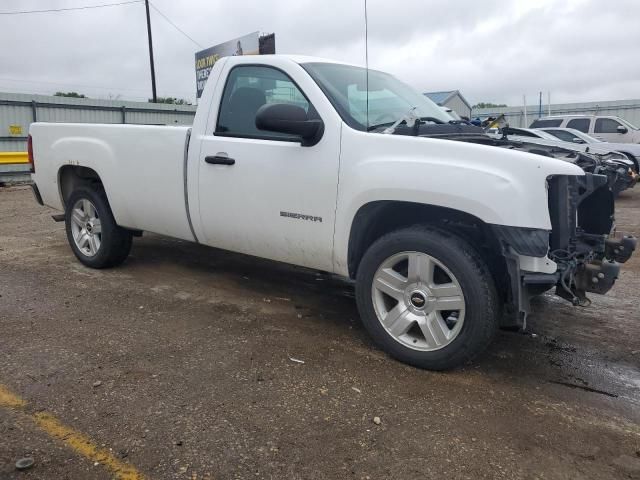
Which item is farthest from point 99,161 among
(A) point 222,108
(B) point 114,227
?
(A) point 222,108

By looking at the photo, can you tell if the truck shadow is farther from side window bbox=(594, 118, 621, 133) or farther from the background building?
the background building

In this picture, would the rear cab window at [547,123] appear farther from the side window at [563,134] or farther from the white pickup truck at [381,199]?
the white pickup truck at [381,199]

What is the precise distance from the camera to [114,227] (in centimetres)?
533

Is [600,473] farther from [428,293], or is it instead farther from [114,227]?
[114,227]

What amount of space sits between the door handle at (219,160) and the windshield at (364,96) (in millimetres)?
879

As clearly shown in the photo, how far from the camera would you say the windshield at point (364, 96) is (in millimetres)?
3783

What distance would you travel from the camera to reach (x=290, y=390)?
3121 mm

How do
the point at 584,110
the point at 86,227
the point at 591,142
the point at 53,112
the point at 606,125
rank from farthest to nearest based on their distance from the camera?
the point at 584,110 → the point at 53,112 → the point at 606,125 → the point at 591,142 → the point at 86,227

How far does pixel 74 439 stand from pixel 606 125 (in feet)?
57.7

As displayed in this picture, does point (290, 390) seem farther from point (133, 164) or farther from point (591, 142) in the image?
point (591, 142)

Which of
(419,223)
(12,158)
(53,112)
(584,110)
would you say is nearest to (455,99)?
(584,110)

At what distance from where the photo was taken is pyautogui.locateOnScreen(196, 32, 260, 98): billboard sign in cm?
2288

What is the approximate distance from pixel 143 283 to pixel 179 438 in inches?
110

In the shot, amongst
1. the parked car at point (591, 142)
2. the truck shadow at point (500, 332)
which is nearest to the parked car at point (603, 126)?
the parked car at point (591, 142)
